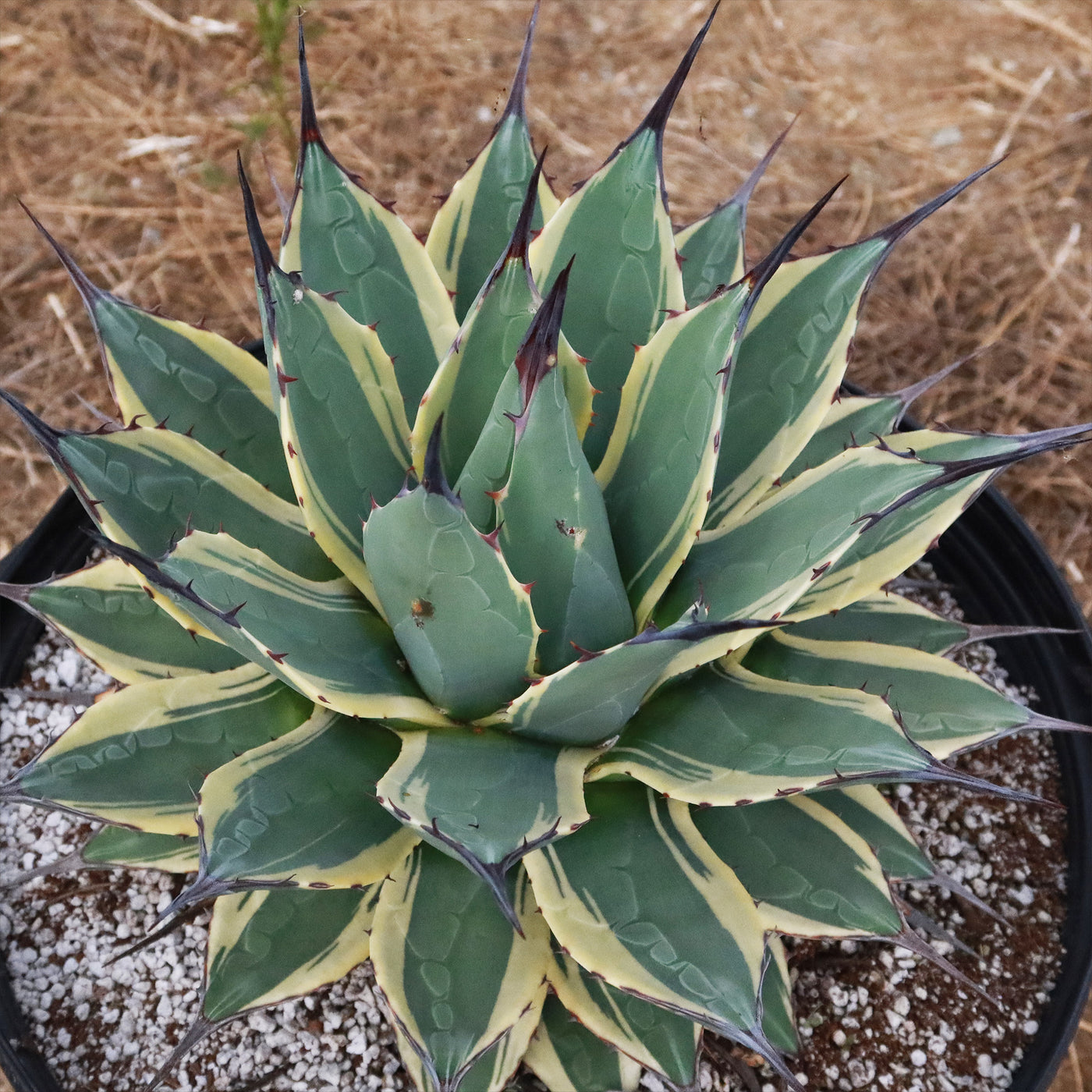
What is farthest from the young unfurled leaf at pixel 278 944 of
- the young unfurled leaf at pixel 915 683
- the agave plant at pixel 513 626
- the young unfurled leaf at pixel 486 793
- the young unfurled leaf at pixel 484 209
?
the young unfurled leaf at pixel 484 209

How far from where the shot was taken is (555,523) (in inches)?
25.8

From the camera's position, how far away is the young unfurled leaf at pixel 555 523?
60 cm

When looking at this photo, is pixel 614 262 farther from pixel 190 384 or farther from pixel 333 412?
pixel 190 384

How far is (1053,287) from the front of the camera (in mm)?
1817

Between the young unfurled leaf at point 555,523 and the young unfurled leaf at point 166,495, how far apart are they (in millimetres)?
221

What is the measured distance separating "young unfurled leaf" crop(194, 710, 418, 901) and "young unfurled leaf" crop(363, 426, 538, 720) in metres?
0.09

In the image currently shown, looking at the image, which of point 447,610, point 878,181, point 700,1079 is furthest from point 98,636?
point 878,181

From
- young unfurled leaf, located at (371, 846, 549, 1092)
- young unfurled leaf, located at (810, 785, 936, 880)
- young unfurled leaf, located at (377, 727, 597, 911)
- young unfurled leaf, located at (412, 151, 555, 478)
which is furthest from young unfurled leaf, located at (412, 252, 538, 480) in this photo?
young unfurled leaf, located at (810, 785, 936, 880)

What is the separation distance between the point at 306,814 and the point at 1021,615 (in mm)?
854

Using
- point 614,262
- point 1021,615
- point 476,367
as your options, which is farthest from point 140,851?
point 1021,615

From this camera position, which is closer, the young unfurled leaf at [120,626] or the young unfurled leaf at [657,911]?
the young unfurled leaf at [657,911]

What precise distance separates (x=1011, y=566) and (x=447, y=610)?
0.80 m

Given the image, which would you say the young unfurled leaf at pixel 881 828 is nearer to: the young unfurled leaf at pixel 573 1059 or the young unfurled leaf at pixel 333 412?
the young unfurled leaf at pixel 573 1059

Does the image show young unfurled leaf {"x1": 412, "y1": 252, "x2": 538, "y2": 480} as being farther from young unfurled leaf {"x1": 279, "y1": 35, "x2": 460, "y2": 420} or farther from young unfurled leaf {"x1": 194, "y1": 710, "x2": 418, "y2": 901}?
young unfurled leaf {"x1": 194, "y1": 710, "x2": 418, "y2": 901}
